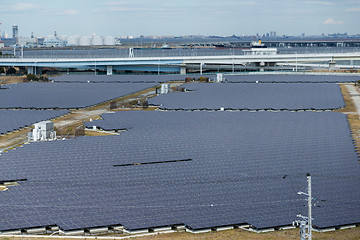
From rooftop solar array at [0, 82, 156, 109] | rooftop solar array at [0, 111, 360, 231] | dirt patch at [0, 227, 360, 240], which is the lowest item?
dirt patch at [0, 227, 360, 240]

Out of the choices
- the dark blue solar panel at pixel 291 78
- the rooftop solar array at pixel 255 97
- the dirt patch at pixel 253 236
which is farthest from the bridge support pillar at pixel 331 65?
the dirt patch at pixel 253 236

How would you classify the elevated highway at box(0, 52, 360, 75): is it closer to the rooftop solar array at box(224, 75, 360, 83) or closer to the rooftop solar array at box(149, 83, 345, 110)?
the rooftop solar array at box(224, 75, 360, 83)

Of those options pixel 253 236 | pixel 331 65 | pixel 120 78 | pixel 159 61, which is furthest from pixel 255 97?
pixel 331 65

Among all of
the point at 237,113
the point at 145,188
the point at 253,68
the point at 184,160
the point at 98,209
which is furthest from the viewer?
the point at 253,68

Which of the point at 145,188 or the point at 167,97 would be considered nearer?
the point at 145,188

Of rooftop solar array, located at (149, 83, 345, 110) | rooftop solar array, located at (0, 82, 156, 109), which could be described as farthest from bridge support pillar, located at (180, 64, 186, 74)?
rooftop solar array, located at (149, 83, 345, 110)

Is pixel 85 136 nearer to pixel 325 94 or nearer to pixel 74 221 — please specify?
pixel 74 221

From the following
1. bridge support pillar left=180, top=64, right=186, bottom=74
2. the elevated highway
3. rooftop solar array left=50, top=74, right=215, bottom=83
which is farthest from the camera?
bridge support pillar left=180, top=64, right=186, bottom=74

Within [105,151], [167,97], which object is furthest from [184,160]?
[167,97]
